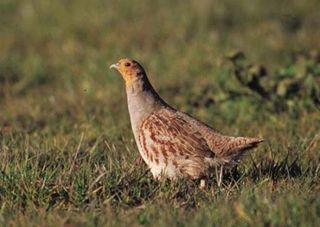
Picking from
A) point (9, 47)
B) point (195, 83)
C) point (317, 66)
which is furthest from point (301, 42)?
point (9, 47)

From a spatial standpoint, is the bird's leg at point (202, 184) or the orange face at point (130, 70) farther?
the orange face at point (130, 70)

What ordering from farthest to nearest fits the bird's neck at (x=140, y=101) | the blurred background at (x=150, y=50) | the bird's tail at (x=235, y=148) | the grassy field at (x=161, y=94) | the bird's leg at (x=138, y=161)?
the blurred background at (x=150, y=50) < the bird's neck at (x=140, y=101) < the bird's leg at (x=138, y=161) < the bird's tail at (x=235, y=148) < the grassy field at (x=161, y=94)

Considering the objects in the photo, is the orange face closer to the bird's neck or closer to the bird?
the bird's neck

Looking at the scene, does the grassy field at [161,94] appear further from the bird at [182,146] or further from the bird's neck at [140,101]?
the bird's neck at [140,101]

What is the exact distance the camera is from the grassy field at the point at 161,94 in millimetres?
5234

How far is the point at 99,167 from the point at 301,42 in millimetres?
5778

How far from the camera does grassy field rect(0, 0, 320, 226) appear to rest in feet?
17.2

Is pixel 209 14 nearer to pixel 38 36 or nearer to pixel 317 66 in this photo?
pixel 38 36

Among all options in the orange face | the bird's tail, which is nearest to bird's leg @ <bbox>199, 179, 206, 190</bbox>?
the bird's tail

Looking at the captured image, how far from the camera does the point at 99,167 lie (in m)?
5.77

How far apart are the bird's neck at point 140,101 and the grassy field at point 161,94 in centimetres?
27

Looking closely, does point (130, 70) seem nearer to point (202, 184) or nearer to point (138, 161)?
point (138, 161)

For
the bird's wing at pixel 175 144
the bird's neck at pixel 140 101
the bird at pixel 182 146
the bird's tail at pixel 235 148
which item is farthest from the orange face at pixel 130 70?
the bird's tail at pixel 235 148

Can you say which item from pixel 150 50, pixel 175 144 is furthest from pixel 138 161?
pixel 150 50
